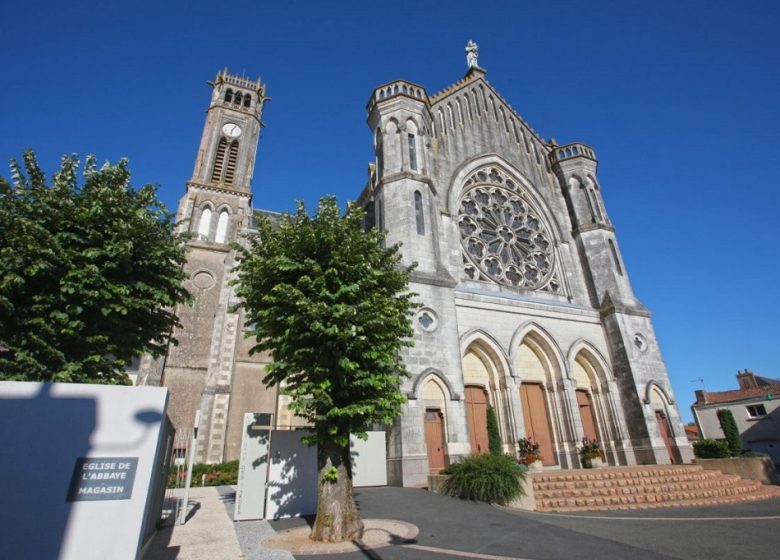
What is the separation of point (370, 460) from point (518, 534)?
22.2 ft

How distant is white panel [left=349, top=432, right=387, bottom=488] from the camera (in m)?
13.4

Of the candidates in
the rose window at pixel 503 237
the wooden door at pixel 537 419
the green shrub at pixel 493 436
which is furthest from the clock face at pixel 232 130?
the green shrub at pixel 493 436

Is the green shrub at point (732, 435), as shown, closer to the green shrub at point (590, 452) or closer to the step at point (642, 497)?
the step at point (642, 497)

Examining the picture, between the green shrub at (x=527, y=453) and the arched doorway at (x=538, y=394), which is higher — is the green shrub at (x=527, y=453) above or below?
below

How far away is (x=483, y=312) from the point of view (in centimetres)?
1803

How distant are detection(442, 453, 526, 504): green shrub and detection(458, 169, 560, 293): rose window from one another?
10286mm

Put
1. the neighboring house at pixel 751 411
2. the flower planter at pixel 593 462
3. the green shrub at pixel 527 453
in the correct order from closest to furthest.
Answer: the green shrub at pixel 527 453 < the flower planter at pixel 593 462 < the neighboring house at pixel 751 411

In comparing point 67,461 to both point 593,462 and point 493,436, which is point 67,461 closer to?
point 493,436

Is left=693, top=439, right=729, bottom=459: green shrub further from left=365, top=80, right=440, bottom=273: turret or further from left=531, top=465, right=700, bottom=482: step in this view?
left=365, top=80, right=440, bottom=273: turret

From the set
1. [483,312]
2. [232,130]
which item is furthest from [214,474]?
[232,130]

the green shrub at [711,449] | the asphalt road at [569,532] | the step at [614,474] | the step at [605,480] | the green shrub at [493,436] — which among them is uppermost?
the green shrub at [493,436]

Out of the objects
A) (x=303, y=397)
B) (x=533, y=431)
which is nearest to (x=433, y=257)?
(x=533, y=431)

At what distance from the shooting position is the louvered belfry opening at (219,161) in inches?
1245

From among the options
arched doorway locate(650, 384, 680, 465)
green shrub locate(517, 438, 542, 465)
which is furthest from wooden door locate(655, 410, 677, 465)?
green shrub locate(517, 438, 542, 465)
